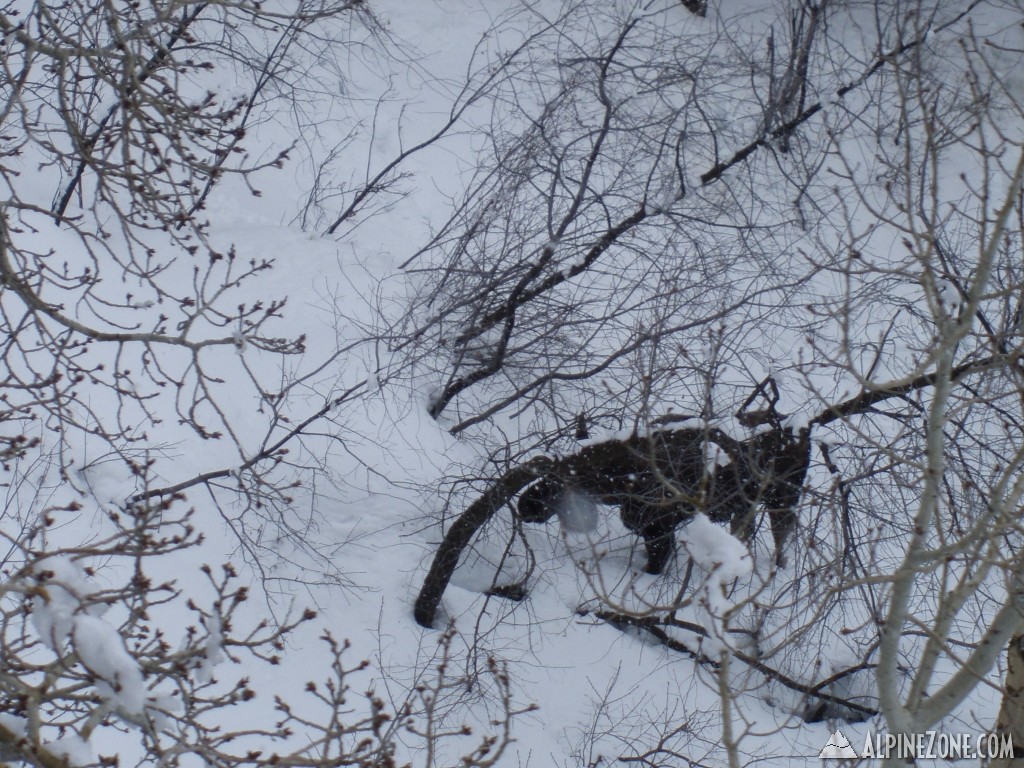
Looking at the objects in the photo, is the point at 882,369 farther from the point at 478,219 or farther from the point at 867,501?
the point at 478,219

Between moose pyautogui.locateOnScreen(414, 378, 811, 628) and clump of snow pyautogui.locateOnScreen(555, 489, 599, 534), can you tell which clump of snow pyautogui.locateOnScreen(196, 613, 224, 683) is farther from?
clump of snow pyautogui.locateOnScreen(555, 489, 599, 534)

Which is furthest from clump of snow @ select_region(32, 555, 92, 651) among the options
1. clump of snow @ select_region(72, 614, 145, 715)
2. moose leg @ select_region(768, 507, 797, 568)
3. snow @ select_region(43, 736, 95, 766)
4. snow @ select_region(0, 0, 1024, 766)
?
moose leg @ select_region(768, 507, 797, 568)

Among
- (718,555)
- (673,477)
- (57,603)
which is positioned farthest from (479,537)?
(57,603)

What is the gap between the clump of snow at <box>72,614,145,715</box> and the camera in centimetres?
227

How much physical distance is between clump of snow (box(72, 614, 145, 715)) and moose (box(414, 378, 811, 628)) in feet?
15.2

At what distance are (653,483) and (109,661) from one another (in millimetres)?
5137

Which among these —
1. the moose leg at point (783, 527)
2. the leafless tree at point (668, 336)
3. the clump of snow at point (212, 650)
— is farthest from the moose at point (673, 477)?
the clump of snow at point (212, 650)

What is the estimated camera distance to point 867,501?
7.09 m

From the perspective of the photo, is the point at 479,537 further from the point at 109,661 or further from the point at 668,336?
the point at 109,661

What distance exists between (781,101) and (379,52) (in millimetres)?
5073

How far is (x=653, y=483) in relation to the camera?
704 cm

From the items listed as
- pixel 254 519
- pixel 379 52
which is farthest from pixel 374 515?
pixel 379 52

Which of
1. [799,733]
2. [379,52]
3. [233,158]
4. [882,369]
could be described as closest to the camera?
[799,733]

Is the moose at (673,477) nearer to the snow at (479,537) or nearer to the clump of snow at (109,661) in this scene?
the snow at (479,537)
